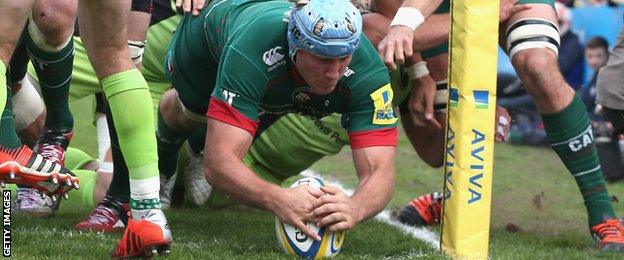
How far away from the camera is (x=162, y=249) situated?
480cm

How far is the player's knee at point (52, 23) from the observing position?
5480 mm

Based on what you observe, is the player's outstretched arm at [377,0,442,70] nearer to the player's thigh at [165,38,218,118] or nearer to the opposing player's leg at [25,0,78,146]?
the player's thigh at [165,38,218,118]

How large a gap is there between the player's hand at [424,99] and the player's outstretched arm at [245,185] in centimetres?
163

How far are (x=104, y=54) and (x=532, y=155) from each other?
22.7 feet

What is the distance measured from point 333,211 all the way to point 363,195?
7.5 inches

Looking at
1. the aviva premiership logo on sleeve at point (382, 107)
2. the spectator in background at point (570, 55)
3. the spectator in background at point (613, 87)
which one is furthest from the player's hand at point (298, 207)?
the spectator in background at point (570, 55)

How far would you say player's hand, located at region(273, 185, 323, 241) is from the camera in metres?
5.12

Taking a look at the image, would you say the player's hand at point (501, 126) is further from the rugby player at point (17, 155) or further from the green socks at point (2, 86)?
the green socks at point (2, 86)

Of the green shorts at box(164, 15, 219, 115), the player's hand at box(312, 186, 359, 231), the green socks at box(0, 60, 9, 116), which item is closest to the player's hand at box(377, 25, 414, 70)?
the player's hand at box(312, 186, 359, 231)

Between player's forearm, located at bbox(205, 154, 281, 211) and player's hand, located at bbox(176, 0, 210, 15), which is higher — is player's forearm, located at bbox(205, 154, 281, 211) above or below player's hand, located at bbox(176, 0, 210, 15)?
below

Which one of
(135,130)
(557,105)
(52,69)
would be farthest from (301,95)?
(557,105)

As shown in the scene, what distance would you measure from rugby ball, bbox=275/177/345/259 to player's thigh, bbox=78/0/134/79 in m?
0.99

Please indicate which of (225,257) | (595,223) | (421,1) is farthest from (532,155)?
(225,257)

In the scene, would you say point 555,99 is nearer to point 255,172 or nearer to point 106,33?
point 255,172
